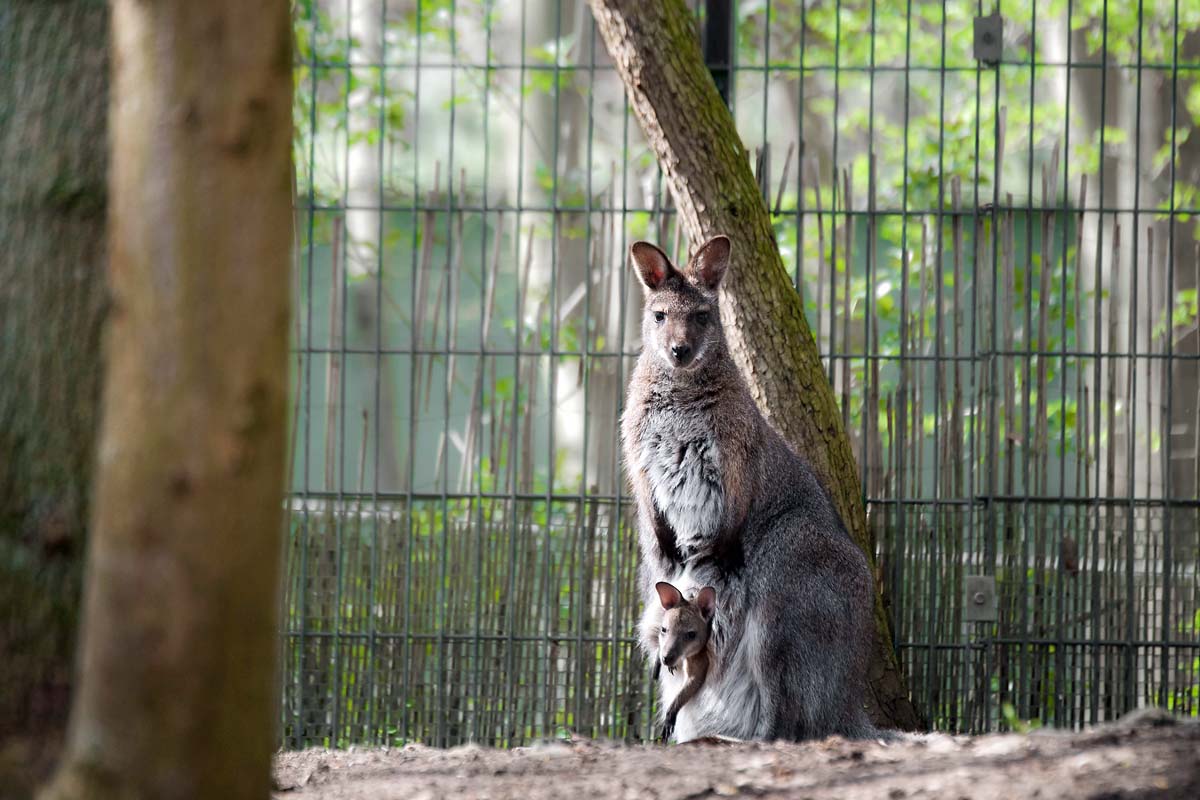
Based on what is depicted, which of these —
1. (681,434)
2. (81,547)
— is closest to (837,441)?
(681,434)

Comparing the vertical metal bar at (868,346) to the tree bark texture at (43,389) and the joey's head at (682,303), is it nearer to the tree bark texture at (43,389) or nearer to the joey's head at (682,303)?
the joey's head at (682,303)

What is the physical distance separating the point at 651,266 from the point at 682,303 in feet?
0.85

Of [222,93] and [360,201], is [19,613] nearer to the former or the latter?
[222,93]

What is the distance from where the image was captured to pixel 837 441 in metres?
7.00

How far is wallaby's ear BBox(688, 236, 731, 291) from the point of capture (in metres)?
6.59

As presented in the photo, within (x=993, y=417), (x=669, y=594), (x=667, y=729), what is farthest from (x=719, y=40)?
(x=667, y=729)

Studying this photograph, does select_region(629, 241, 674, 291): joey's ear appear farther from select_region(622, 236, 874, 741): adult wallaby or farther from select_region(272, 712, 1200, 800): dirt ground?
select_region(272, 712, 1200, 800): dirt ground

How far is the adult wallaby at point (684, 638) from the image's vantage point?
608 cm

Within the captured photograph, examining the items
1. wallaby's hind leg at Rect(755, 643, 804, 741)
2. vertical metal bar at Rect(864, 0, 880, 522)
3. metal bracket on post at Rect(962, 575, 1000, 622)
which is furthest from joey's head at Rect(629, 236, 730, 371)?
metal bracket on post at Rect(962, 575, 1000, 622)

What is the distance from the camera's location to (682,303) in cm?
658

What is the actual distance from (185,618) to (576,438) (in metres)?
15.8

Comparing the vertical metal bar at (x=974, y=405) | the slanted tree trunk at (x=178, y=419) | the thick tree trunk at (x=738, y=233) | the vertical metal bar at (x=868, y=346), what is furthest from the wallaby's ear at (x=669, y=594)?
the slanted tree trunk at (x=178, y=419)

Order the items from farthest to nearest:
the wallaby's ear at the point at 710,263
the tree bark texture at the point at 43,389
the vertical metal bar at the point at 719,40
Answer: the vertical metal bar at the point at 719,40 < the wallaby's ear at the point at 710,263 < the tree bark texture at the point at 43,389

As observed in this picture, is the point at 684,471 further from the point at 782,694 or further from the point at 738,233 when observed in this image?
the point at 738,233
